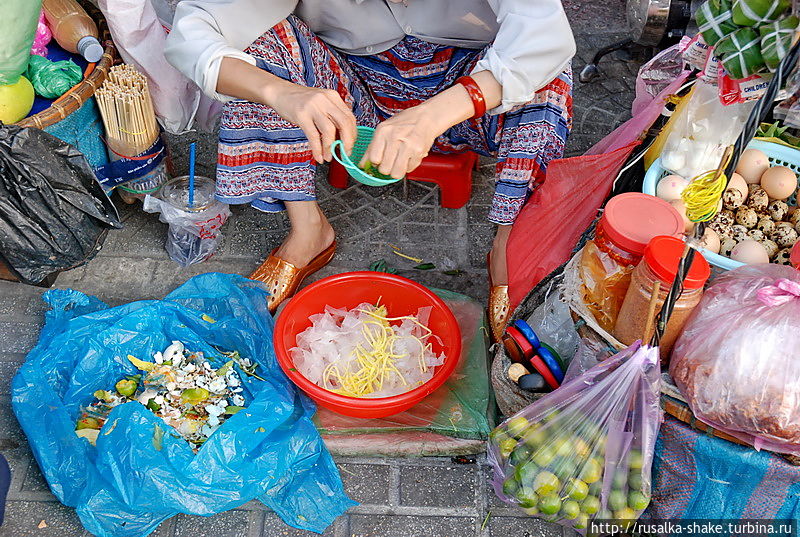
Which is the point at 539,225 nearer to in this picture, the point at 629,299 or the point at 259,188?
the point at 629,299

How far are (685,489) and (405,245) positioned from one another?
128 cm

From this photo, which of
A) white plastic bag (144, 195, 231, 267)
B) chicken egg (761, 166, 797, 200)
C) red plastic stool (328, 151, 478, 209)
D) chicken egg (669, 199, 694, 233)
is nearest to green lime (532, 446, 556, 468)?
chicken egg (669, 199, 694, 233)

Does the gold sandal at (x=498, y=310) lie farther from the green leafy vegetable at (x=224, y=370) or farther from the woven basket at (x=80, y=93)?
the woven basket at (x=80, y=93)

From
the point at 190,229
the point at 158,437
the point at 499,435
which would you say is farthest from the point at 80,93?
the point at 499,435

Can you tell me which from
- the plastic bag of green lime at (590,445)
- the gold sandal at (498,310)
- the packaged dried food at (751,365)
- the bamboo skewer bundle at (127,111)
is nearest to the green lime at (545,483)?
the plastic bag of green lime at (590,445)

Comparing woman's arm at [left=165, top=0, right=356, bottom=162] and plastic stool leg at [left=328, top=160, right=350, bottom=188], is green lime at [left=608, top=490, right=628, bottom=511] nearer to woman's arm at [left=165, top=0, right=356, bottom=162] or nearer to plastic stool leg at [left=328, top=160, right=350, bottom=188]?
woman's arm at [left=165, top=0, right=356, bottom=162]

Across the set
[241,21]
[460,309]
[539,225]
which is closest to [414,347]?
[460,309]

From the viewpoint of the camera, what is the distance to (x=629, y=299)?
162 centimetres

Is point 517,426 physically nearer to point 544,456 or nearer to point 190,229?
point 544,456

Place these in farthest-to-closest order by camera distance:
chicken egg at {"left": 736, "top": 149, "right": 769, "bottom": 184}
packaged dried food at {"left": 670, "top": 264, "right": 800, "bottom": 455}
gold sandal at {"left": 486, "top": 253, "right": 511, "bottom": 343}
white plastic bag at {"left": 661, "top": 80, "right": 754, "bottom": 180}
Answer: gold sandal at {"left": 486, "top": 253, "right": 511, "bottom": 343}, chicken egg at {"left": 736, "top": 149, "right": 769, "bottom": 184}, white plastic bag at {"left": 661, "top": 80, "right": 754, "bottom": 180}, packaged dried food at {"left": 670, "top": 264, "right": 800, "bottom": 455}

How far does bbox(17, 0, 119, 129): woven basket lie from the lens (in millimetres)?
2215

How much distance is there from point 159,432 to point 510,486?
35.3 inches

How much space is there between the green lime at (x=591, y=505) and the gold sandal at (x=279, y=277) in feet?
3.84

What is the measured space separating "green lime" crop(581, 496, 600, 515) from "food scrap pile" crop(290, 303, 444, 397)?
0.56 m
